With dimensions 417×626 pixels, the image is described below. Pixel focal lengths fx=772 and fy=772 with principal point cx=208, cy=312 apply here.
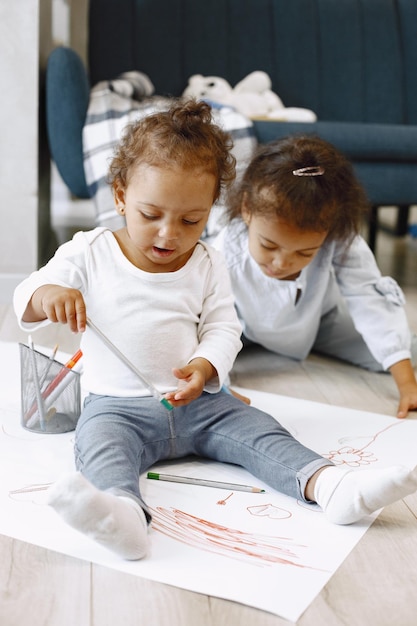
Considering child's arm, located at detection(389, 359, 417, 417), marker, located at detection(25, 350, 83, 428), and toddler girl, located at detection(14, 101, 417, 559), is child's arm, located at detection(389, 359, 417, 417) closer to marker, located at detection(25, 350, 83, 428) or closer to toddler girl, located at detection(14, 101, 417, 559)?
toddler girl, located at detection(14, 101, 417, 559)

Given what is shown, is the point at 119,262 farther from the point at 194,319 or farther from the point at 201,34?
the point at 201,34

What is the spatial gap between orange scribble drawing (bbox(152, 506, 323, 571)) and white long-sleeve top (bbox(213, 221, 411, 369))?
1.95 ft

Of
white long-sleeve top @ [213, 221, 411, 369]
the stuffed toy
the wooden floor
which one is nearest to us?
the wooden floor

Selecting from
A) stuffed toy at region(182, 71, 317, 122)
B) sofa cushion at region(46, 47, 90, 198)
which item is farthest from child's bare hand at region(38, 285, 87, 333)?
stuffed toy at region(182, 71, 317, 122)

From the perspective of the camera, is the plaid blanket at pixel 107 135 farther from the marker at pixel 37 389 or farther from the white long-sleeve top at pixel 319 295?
the marker at pixel 37 389

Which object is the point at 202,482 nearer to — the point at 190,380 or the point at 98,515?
the point at 190,380

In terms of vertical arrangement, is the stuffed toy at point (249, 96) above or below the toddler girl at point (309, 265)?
above

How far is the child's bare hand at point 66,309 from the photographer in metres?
0.86

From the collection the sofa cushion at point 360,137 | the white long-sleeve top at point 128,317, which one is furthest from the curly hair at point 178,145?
the sofa cushion at point 360,137

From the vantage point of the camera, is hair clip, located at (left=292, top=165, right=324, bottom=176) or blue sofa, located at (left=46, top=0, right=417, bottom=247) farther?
blue sofa, located at (left=46, top=0, right=417, bottom=247)

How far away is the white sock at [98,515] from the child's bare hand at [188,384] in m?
0.19

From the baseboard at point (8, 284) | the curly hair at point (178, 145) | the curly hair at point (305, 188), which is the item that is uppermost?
the curly hair at point (178, 145)

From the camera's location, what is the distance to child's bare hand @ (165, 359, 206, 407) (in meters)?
0.89

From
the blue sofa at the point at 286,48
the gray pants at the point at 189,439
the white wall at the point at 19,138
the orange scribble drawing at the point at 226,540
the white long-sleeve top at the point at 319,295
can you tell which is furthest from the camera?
the blue sofa at the point at 286,48
